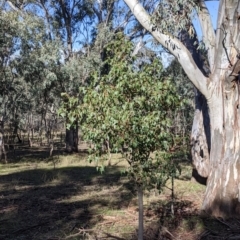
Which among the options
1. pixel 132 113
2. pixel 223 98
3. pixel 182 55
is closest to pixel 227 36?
pixel 182 55

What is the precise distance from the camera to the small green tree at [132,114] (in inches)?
171

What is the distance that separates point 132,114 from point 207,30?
328 cm

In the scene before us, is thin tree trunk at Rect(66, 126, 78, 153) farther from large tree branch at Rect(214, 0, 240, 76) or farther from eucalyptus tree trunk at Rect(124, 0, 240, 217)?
large tree branch at Rect(214, 0, 240, 76)

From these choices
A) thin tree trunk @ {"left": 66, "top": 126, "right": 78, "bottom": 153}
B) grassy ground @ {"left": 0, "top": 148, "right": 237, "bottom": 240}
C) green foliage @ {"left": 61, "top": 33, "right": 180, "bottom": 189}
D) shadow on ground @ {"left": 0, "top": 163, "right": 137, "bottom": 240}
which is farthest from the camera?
thin tree trunk @ {"left": 66, "top": 126, "right": 78, "bottom": 153}

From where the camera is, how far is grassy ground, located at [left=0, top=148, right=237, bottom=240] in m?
5.89

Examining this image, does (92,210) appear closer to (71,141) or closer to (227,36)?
(227,36)

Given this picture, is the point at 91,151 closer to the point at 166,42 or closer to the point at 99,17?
the point at 166,42

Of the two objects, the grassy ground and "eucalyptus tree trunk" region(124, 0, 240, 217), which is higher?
"eucalyptus tree trunk" region(124, 0, 240, 217)

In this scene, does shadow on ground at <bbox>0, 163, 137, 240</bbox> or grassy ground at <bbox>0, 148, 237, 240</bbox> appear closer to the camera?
grassy ground at <bbox>0, 148, 237, 240</bbox>

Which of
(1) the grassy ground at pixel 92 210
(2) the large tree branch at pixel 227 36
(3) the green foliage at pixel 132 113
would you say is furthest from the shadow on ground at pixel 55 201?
(2) the large tree branch at pixel 227 36

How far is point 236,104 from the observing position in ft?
20.9

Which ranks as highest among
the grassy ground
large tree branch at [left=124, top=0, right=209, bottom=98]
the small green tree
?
large tree branch at [left=124, top=0, right=209, bottom=98]

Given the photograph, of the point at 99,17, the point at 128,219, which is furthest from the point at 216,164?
the point at 99,17

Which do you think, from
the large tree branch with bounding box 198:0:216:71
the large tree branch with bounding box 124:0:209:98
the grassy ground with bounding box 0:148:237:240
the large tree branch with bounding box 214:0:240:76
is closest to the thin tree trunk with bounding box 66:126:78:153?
the grassy ground with bounding box 0:148:237:240
